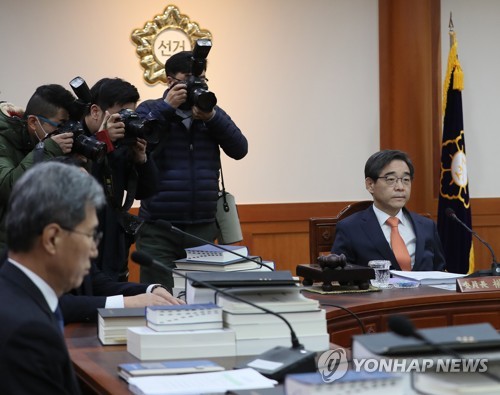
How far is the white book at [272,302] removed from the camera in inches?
90.3

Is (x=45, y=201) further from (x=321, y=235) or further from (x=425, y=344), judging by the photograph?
(x=321, y=235)

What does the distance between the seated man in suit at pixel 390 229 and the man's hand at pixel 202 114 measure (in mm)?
766

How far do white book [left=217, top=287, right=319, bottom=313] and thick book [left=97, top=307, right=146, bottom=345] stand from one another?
24 centimetres

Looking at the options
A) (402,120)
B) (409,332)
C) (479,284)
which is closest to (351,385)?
(409,332)

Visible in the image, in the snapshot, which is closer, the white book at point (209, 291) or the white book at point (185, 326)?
the white book at point (185, 326)

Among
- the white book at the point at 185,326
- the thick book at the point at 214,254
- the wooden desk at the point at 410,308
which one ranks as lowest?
the wooden desk at the point at 410,308

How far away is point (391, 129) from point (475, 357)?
5.03 meters

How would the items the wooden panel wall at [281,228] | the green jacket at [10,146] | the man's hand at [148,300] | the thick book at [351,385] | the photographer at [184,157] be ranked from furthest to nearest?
the wooden panel wall at [281,228] → the photographer at [184,157] → the green jacket at [10,146] → the man's hand at [148,300] → the thick book at [351,385]

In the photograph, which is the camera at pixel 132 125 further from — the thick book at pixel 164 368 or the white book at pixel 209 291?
the thick book at pixel 164 368

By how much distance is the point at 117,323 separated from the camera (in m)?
2.42

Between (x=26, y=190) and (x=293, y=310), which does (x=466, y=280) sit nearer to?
(x=293, y=310)

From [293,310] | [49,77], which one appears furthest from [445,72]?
[293,310]

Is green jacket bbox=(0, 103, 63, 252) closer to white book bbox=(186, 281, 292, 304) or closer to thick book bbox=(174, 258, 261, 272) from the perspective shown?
thick book bbox=(174, 258, 261, 272)

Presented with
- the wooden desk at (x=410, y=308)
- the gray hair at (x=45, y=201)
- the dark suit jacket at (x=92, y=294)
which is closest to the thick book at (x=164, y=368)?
the gray hair at (x=45, y=201)
